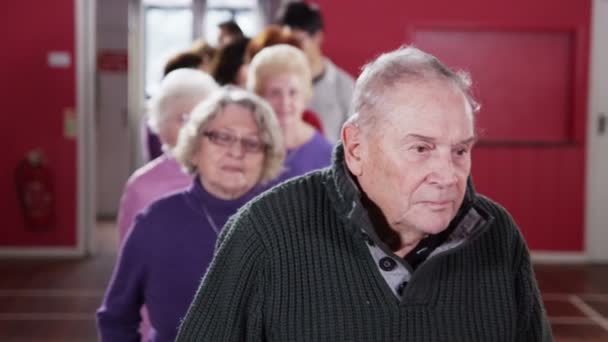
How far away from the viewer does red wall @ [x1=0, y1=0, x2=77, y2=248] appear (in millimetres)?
8312

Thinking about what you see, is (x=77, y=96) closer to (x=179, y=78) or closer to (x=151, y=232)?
(x=179, y=78)

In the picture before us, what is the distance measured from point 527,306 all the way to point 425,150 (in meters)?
0.34

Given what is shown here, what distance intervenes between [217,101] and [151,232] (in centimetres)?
45

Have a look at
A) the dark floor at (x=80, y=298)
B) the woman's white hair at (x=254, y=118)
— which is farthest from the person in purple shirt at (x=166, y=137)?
the dark floor at (x=80, y=298)

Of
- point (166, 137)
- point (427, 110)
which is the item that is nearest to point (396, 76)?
point (427, 110)

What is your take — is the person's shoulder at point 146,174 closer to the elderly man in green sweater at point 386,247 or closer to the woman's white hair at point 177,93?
the woman's white hair at point 177,93

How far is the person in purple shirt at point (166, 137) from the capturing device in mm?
3131

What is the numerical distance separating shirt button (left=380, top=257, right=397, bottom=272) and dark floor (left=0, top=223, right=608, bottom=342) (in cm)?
395

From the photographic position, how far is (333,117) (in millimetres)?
5164

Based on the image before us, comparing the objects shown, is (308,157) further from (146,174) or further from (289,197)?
(289,197)

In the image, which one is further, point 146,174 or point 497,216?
point 146,174

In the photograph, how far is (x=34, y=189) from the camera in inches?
328

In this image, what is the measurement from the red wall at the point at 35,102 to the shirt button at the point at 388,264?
704cm

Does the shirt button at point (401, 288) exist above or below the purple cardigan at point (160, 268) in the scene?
above
